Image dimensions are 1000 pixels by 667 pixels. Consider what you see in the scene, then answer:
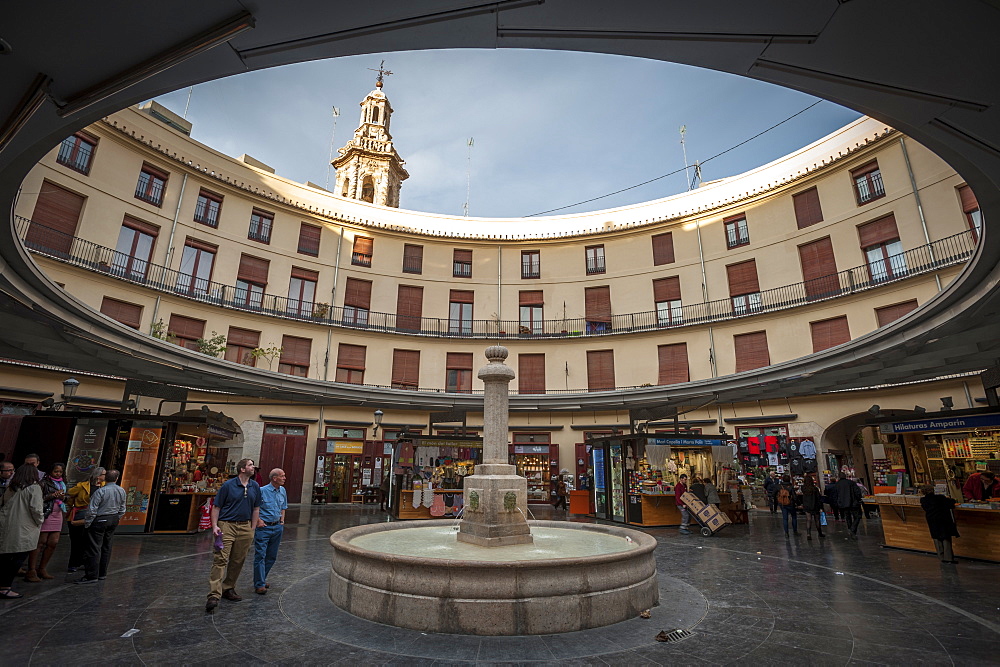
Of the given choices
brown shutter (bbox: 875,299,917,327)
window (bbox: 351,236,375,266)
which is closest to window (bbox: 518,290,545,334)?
window (bbox: 351,236,375,266)

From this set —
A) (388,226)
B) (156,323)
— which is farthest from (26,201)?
(388,226)

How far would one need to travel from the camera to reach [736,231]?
2344cm

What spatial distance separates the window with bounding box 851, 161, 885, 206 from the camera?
63.4 ft

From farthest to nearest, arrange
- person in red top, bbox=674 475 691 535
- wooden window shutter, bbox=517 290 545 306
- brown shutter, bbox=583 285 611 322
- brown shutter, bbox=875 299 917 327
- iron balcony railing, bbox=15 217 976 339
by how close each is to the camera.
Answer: wooden window shutter, bbox=517 290 545 306
brown shutter, bbox=583 285 611 322
brown shutter, bbox=875 299 917 327
iron balcony railing, bbox=15 217 976 339
person in red top, bbox=674 475 691 535

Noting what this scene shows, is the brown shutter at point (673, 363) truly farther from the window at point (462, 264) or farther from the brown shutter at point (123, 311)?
the brown shutter at point (123, 311)

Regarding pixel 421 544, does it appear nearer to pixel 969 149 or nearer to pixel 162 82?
pixel 162 82

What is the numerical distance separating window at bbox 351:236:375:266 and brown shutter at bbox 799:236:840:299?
2003 cm

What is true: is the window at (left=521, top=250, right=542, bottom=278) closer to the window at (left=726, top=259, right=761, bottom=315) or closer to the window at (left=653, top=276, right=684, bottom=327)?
the window at (left=653, top=276, right=684, bottom=327)

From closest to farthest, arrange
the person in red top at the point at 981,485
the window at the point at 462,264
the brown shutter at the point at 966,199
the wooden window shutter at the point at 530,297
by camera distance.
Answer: the person in red top at the point at 981,485 < the brown shutter at the point at 966,199 < the wooden window shutter at the point at 530,297 < the window at the point at 462,264

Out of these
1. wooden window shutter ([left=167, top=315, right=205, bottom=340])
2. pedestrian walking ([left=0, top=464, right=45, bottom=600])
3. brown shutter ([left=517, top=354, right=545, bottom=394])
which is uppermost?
wooden window shutter ([left=167, top=315, right=205, bottom=340])

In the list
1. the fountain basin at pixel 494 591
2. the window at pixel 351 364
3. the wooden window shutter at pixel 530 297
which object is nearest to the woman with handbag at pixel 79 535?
the fountain basin at pixel 494 591

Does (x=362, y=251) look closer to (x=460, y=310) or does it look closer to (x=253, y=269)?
(x=253, y=269)

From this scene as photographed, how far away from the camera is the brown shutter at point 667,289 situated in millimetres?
24188

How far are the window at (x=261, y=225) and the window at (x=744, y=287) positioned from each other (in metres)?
21.6
